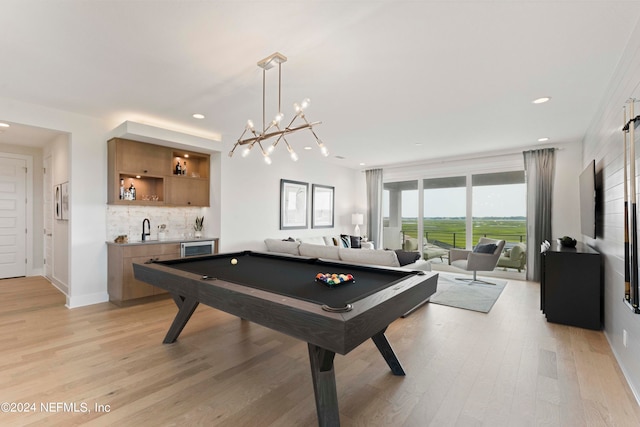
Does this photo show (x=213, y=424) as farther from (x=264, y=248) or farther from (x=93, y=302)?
(x=264, y=248)

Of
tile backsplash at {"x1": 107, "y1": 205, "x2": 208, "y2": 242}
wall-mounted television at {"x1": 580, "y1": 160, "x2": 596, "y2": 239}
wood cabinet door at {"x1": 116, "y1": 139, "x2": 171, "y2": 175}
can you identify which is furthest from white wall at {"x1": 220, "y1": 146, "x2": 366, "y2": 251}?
wall-mounted television at {"x1": 580, "y1": 160, "x2": 596, "y2": 239}

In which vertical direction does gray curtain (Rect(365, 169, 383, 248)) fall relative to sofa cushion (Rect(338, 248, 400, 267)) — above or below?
above

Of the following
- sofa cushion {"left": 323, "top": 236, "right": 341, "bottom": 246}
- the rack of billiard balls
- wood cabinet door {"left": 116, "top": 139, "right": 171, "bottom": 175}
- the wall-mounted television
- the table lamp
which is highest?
wood cabinet door {"left": 116, "top": 139, "right": 171, "bottom": 175}

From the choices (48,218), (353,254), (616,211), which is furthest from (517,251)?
(48,218)

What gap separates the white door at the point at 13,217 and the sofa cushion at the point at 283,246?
4.86m

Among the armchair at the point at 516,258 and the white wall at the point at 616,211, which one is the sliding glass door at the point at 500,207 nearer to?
the armchair at the point at 516,258

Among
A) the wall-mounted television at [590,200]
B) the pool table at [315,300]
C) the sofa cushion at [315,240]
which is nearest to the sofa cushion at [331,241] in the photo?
the sofa cushion at [315,240]

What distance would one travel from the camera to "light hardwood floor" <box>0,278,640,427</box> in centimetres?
184

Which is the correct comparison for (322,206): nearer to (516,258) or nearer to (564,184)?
(516,258)

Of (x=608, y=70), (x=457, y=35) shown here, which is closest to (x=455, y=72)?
(x=457, y=35)

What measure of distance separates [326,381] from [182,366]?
56.1 inches

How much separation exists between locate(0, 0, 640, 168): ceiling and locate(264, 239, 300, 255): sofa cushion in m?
2.01

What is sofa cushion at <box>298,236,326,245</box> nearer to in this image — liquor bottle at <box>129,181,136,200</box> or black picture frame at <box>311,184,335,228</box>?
black picture frame at <box>311,184,335,228</box>

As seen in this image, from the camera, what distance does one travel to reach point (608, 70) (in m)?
2.68
